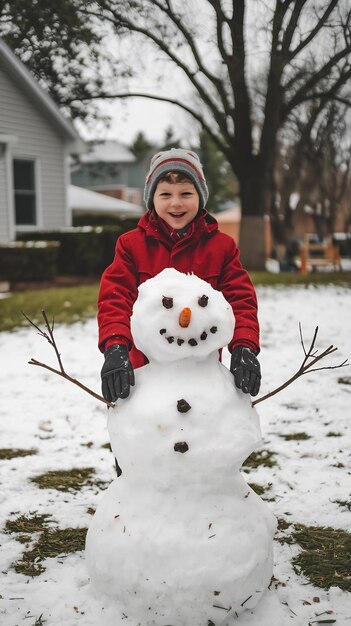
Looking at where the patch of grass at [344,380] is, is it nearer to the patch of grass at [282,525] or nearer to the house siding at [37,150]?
the patch of grass at [282,525]

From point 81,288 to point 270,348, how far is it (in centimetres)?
559

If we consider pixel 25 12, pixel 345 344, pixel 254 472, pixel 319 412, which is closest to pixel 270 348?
pixel 345 344

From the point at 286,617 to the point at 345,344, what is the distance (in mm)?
4984

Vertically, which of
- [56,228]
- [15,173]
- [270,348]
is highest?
[15,173]

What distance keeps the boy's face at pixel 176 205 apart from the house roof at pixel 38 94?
955cm

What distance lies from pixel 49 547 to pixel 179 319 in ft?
4.62

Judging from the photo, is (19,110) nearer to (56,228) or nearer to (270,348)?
(56,228)

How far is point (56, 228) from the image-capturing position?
14.6 m

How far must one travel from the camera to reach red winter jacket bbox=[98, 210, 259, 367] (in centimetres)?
231

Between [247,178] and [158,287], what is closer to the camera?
[158,287]

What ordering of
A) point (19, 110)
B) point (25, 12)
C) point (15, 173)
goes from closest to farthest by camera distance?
1. point (25, 12)
2. point (19, 110)
3. point (15, 173)

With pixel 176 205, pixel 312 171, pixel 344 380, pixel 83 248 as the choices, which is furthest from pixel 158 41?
pixel 312 171

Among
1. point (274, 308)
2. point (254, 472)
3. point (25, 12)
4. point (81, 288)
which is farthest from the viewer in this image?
point (81, 288)

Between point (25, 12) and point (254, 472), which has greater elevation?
point (25, 12)
